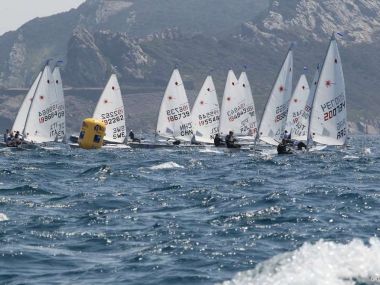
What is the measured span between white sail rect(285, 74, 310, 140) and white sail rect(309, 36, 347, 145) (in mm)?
9677

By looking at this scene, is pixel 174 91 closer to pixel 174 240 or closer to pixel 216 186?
pixel 216 186

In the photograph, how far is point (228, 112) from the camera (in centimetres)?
8725

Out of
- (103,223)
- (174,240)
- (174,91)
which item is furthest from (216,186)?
(174,91)

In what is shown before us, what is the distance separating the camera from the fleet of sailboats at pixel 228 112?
223ft

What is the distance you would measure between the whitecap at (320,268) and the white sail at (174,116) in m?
63.9

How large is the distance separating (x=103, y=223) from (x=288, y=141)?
43006mm

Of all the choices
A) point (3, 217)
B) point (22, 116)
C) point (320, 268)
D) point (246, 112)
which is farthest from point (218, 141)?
point (320, 268)

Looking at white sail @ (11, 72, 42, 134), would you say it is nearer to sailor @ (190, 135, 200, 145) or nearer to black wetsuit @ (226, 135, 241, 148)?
sailor @ (190, 135, 200, 145)

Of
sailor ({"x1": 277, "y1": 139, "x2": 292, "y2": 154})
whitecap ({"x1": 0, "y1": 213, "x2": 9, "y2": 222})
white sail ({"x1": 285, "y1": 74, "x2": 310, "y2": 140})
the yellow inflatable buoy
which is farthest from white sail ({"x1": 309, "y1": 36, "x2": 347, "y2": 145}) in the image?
whitecap ({"x1": 0, "y1": 213, "x2": 9, "y2": 222})

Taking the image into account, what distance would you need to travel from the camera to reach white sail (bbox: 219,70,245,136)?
86875 mm

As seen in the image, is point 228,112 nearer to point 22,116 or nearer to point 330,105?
point 22,116

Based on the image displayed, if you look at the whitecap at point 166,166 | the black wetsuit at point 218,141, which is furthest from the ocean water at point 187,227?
the black wetsuit at point 218,141

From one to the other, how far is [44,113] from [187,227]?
52.3m

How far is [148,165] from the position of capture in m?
58.3
